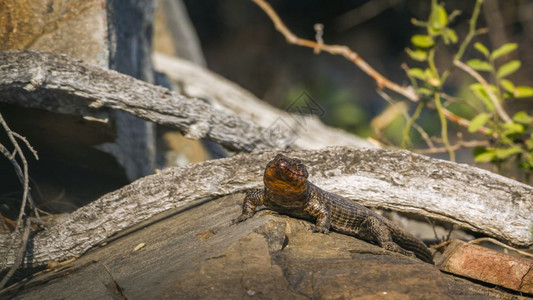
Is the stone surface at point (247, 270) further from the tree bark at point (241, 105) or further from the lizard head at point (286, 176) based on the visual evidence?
the tree bark at point (241, 105)

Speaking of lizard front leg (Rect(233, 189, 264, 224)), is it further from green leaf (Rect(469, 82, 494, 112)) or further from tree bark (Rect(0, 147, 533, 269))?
green leaf (Rect(469, 82, 494, 112))

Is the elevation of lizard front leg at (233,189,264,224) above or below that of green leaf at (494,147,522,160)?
below

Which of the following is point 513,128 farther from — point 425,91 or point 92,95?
point 92,95

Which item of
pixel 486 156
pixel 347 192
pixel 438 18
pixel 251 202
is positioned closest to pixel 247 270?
pixel 251 202

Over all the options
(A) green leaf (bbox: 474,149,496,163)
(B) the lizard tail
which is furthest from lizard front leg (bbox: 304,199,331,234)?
(A) green leaf (bbox: 474,149,496,163)

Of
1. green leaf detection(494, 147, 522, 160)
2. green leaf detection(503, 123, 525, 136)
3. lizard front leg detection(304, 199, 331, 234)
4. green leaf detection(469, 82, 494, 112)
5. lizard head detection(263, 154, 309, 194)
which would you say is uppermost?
green leaf detection(469, 82, 494, 112)

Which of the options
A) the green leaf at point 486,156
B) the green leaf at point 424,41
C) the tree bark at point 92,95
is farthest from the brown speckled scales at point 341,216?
the green leaf at point 424,41

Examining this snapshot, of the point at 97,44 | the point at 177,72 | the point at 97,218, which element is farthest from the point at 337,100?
the point at 97,218

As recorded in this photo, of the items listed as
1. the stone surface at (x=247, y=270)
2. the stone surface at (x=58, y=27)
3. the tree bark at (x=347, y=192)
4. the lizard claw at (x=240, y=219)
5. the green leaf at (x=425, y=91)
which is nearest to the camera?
the stone surface at (x=247, y=270)
